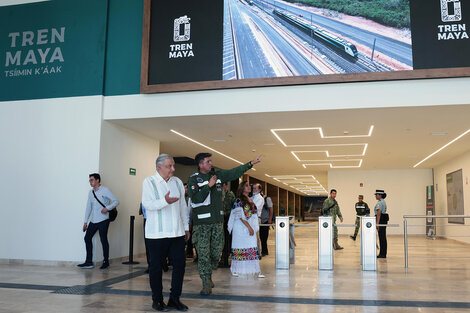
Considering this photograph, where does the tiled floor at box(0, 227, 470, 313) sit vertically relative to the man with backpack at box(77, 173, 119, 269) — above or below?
below

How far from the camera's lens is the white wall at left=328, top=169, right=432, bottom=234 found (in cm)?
1695

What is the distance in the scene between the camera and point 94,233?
748 centimetres

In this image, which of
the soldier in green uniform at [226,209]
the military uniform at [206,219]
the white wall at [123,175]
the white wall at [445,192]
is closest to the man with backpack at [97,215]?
the white wall at [123,175]

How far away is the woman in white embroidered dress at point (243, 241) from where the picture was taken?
638cm

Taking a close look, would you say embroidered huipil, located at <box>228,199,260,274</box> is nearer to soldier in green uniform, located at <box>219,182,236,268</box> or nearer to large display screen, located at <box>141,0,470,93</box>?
soldier in green uniform, located at <box>219,182,236,268</box>

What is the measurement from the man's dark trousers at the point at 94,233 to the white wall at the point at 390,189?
12.1 meters

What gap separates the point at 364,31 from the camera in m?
7.12

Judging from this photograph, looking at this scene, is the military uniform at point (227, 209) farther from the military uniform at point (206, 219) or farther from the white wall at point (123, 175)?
the white wall at point (123, 175)

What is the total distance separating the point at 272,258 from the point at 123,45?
5380 mm

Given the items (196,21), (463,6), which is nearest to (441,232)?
(463,6)

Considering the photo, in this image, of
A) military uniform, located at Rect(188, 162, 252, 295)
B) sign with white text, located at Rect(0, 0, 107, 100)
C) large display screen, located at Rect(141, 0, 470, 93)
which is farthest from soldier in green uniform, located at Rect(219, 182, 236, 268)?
sign with white text, located at Rect(0, 0, 107, 100)

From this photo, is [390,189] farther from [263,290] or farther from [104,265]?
[263,290]

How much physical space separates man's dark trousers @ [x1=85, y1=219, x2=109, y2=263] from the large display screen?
2.59 m

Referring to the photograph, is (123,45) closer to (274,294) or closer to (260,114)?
(260,114)
